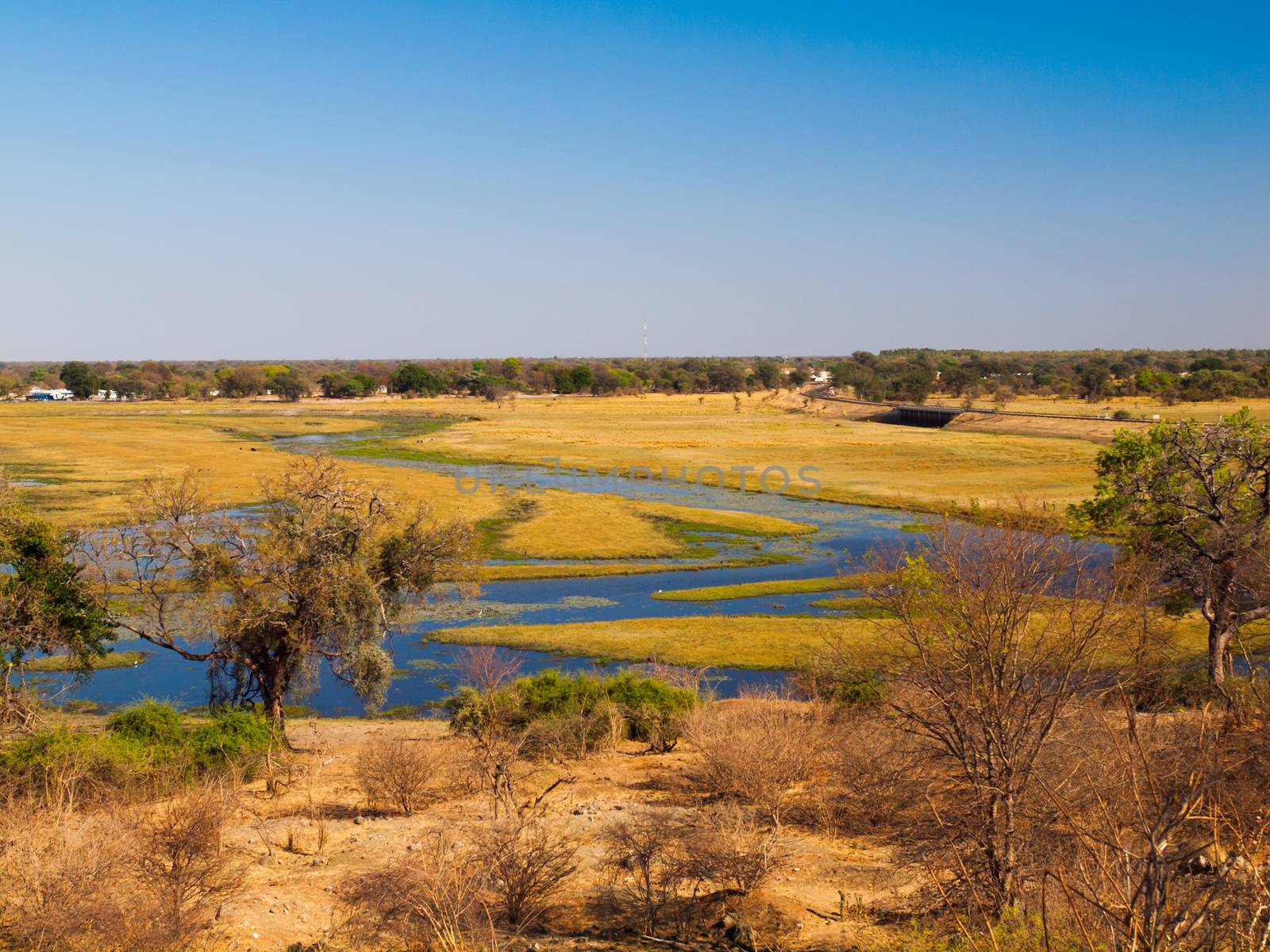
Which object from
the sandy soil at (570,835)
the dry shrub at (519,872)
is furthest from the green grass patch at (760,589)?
the dry shrub at (519,872)

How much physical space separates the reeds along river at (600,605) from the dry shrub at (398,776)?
35.0 feet

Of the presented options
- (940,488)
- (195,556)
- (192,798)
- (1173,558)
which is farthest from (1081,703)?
(940,488)

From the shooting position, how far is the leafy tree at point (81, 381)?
6781 inches

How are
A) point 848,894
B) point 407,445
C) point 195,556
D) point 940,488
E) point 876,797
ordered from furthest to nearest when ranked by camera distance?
point 407,445
point 940,488
point 195,556
point 876,797
point 848,894

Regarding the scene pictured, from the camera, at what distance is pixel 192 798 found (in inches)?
530

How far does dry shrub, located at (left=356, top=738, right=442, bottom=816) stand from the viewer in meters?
17.8

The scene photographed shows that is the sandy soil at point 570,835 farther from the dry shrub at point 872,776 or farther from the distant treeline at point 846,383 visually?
the distant treeline at point 846,383

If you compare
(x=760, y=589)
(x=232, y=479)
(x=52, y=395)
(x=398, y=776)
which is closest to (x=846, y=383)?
(x=232, y=479)

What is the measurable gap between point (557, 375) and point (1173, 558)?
580ft

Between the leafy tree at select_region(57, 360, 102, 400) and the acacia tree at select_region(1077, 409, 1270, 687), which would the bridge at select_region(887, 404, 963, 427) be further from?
the leafy tree at select_region(57, 360, 102, 400)

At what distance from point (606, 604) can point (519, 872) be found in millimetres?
27877

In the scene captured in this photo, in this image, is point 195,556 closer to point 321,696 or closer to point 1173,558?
point 321,696

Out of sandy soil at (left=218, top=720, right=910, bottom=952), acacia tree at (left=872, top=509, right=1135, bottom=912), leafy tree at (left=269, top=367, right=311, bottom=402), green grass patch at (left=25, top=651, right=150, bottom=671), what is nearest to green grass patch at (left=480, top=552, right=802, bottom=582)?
green grass patch at (left=25, top=651, right=150, bottom=671)

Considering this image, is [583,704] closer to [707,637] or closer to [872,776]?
[872,776]
